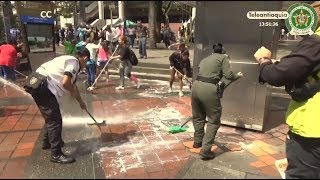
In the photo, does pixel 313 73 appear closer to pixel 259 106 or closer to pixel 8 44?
pixel 259 106

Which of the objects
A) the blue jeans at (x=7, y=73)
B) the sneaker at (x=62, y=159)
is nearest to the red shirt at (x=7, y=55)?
the blue jeans at (x=7, y=73)

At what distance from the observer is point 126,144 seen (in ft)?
16.7

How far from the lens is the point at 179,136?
545 cm

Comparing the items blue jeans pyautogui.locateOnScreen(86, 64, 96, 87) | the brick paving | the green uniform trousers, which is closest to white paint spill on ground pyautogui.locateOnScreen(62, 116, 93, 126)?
the brick paving

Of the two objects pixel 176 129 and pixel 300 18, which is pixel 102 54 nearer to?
pixel 176 129

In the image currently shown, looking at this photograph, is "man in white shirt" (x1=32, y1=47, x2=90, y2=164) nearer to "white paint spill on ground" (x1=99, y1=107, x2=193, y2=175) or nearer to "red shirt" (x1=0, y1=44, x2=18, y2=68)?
"white paint spill on ground" (x1=99, y1=107, x2=193, y2=175)

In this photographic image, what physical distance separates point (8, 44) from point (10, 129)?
541 cm

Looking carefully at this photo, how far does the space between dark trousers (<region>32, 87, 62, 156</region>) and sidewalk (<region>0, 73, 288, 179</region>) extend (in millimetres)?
302

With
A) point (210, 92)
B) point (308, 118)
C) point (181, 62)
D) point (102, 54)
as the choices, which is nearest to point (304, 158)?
point (308, 118)

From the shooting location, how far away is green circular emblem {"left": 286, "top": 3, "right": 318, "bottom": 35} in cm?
307

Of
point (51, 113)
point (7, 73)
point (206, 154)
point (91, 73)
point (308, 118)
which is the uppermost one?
point (308, 118)

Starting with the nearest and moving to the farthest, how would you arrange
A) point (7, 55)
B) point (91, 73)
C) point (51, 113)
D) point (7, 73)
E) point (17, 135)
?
point (51, 113) < point (17, 135) < point (91, 73) < point (7, 55) < point (7, 73)

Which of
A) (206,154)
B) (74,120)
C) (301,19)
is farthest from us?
(74,120)

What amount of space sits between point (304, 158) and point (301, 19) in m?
1.63
